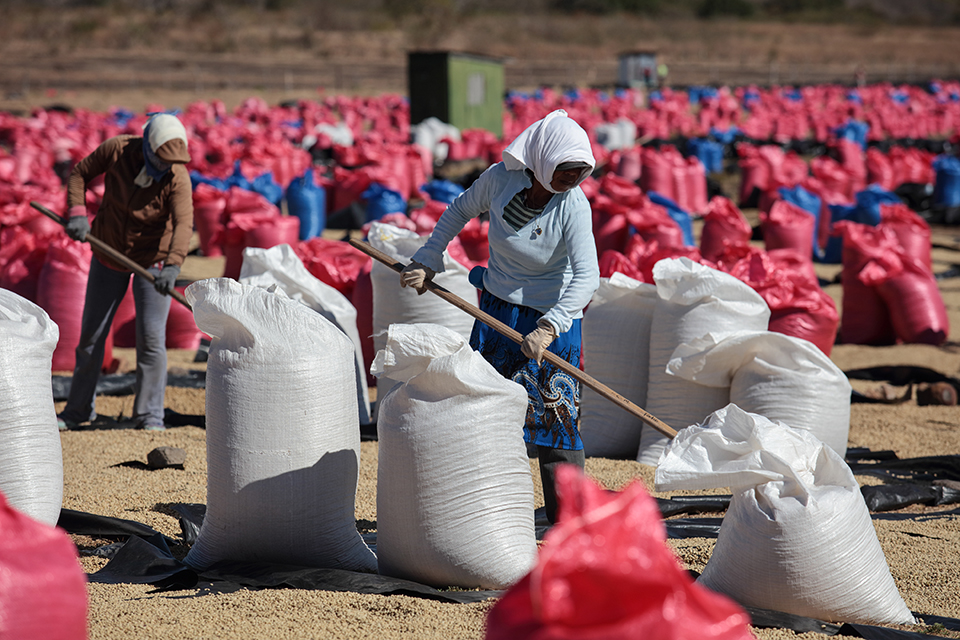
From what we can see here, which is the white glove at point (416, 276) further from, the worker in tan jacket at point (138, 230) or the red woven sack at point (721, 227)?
the red woven sack at point (721, 227)

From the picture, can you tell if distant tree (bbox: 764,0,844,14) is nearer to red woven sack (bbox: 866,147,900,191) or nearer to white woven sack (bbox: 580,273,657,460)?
red woven sack (bbox: 866,147,900,191)

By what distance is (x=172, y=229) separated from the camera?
3.71 meters

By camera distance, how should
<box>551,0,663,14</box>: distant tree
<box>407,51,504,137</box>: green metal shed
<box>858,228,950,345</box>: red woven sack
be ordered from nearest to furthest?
<box>858,228,950,345</box>: red woven sack
<box>407,51,504,137</box>: green metal shed
<box>551,0,663,14</box>: distant tree

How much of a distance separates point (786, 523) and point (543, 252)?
2.96 ft

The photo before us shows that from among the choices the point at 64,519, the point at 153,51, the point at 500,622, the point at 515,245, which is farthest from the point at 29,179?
the point at 153,51

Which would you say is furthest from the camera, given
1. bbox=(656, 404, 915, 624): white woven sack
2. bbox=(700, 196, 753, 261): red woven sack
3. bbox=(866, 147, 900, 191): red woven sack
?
bbox=(866, 147, 900, 191): red woven sack

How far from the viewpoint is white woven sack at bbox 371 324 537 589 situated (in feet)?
7.33

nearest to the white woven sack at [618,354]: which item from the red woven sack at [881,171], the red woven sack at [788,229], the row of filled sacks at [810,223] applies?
the row of filled sacks at [810,223]

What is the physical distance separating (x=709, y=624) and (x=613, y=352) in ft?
8.31

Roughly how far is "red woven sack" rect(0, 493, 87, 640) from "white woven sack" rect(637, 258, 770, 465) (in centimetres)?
244

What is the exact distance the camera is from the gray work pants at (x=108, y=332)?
371cm

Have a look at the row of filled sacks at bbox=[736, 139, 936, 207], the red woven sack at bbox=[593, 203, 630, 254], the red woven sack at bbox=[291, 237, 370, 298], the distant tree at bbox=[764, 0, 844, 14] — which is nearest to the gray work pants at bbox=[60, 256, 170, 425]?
the red woven sack at bbox=[291, 237, 370, 298]

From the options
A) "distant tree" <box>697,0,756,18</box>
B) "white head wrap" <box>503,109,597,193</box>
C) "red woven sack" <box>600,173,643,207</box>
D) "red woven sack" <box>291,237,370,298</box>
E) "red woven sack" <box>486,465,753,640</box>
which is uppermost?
"distant tree" <box>697,0,756,18</box>

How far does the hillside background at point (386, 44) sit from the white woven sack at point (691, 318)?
21237mm
